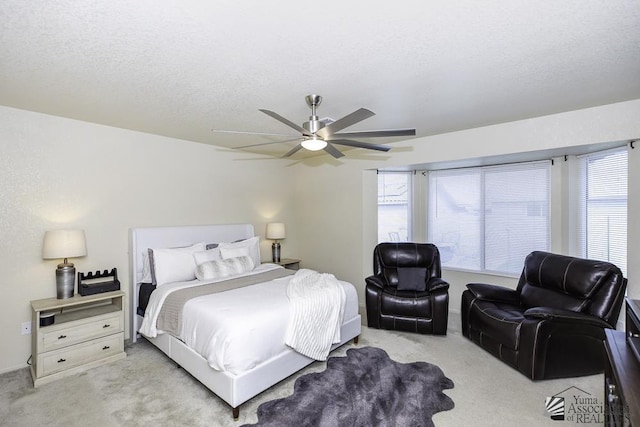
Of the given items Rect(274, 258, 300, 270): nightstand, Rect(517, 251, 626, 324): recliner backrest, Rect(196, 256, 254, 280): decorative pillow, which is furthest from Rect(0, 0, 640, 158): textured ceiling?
Rect(274, 258, 300, 270): nightstand

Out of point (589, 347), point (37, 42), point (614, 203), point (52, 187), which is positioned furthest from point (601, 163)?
point (52, 187)

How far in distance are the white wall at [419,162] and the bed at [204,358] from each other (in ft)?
4.72

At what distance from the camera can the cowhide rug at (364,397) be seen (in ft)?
7.14

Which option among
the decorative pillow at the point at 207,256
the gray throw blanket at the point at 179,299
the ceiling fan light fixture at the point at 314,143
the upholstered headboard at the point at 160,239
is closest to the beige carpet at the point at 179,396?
the gray throw blanket at the point at 179,299

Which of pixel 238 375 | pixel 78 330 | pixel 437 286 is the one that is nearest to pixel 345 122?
pixel 238 375

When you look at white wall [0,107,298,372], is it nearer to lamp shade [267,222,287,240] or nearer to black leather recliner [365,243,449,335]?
lamp shade [267,222,287,240]

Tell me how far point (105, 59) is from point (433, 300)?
12.7 feet

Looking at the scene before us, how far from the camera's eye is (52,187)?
10.3 feet

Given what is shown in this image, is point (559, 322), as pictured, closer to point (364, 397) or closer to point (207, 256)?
point (364, 397)

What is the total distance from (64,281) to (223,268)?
5.02 feet

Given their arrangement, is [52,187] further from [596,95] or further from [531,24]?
[596,95]

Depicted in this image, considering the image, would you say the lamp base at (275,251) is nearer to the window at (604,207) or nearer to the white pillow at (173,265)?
the white pillow at (173,265)

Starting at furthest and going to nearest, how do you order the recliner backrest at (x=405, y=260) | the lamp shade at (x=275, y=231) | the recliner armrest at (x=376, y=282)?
the lamp shade at (x=275, y=231) < the recliner backrest at (x=405, y=260) < the recliner armrest at (x=376, y=282)

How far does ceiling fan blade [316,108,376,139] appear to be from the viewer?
199 cm
